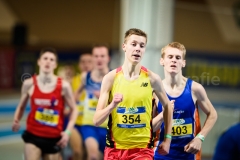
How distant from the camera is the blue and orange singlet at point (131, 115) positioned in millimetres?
4887

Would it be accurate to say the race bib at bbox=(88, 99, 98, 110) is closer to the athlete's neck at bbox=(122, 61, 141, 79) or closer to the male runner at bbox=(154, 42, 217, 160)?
the male runner at bbox=(154, 42, 217, 160)

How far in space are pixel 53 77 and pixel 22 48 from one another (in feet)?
31.7

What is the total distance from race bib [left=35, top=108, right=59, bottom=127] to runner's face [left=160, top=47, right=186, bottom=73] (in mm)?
2165

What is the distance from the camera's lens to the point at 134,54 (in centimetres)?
484

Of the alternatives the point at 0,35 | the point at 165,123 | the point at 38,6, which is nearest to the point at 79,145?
the point at 165,123

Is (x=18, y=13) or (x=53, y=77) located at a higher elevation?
(x=18, y=13)

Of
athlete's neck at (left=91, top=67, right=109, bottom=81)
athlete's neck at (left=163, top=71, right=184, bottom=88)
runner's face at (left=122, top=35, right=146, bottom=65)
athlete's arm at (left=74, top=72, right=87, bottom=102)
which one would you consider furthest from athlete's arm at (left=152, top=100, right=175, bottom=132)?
athlete's arm at (left=74, top=72, right=87, bottom=102)

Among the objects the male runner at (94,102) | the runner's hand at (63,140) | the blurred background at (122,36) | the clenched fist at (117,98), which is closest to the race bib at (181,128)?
the clenched fist at (117,98)

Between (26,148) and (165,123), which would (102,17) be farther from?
(165,123)

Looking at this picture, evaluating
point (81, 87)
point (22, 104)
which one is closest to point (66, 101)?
point (22, 104)

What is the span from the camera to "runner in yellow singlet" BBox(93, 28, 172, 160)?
191 inches

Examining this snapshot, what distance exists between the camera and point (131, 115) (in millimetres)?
4902

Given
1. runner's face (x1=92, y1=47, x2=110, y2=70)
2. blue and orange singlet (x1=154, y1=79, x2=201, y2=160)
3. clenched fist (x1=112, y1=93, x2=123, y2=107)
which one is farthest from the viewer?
runner's face (x1=92, y1=47, x2=110, y2=70)

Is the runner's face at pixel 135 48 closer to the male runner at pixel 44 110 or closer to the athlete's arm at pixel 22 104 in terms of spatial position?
the male runner at pixel 44 110
